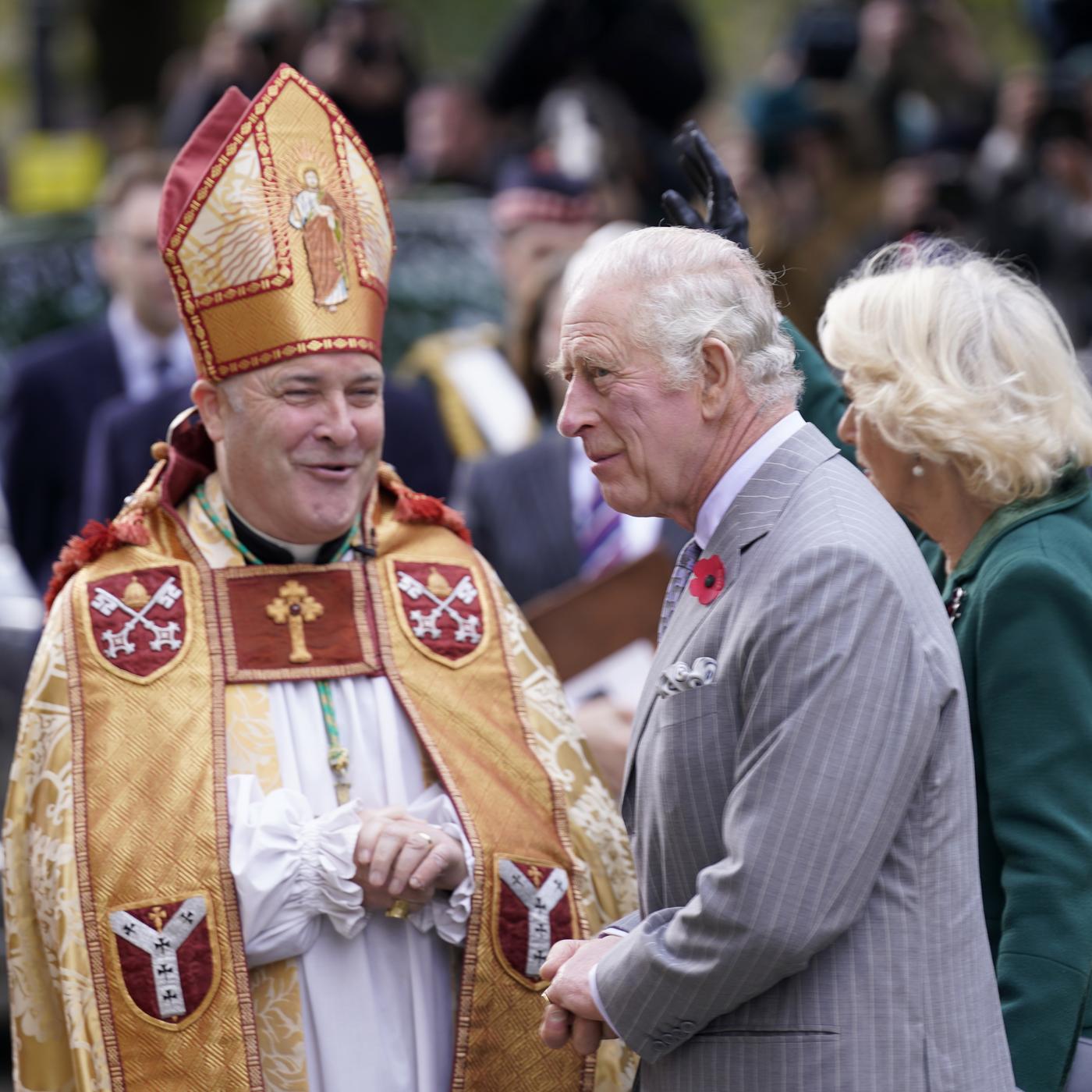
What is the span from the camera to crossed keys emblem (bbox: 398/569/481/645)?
3609mm

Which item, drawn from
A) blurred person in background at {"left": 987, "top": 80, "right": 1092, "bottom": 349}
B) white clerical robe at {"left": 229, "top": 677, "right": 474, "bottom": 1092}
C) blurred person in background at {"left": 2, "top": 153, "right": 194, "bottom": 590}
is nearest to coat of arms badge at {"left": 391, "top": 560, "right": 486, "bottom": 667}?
white clerical robe at {"left": 229, "top": 677, "right": 474, "bottom": 1092}

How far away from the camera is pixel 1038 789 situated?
301cm

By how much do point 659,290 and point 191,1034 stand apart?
1.55m

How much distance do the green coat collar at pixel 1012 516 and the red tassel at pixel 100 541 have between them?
1489 mm

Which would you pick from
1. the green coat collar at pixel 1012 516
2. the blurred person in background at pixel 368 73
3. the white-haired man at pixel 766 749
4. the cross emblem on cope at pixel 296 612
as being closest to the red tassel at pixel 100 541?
the cross emblem on cope at pixel 296 612

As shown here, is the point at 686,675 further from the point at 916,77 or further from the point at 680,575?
the point at 916,77

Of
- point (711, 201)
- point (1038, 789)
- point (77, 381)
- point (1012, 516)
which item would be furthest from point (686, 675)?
point (77, 381)

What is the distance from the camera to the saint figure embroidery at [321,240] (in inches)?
139

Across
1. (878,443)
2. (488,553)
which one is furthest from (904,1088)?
(488,553)

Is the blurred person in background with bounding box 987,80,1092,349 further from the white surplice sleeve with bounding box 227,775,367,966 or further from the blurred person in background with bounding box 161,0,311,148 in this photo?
the white surplice sleeve with bounding box 227,775,367,966

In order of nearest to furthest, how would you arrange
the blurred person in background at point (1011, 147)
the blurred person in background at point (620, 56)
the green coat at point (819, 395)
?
the green coat at point (819, 395)
the blurred person in background at point (1011, 147)
the blurred person in background at point (620, 56)

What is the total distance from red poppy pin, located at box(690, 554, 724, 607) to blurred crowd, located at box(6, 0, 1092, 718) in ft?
6.93

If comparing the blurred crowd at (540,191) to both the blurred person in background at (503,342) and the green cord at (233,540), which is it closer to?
the blurred person in background at (503,342)

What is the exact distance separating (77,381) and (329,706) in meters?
3.43
